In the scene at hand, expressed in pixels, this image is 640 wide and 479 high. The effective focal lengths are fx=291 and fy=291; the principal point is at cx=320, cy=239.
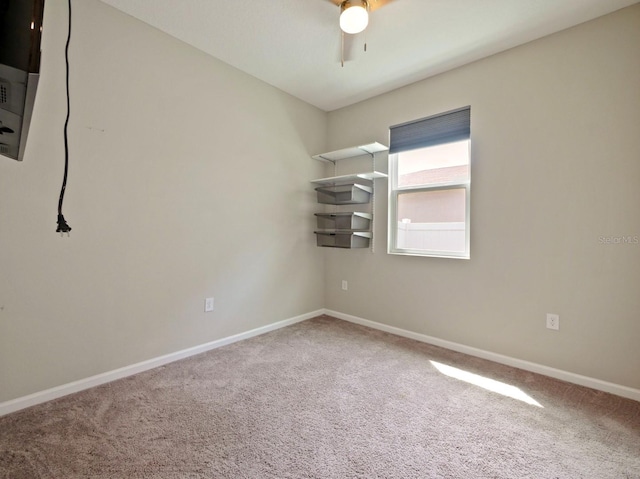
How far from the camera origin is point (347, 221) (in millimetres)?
3090

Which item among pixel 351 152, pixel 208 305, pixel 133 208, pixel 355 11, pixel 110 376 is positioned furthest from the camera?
pixel 351 152

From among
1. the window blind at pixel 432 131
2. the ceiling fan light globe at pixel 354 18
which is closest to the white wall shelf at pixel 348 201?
the window blind at pixel 432 131

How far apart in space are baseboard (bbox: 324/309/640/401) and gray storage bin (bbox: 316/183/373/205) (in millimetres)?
1337

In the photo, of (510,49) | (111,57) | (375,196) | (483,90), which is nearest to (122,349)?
(111,57)

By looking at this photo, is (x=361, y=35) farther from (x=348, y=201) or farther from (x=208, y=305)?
(x=208, y=305)

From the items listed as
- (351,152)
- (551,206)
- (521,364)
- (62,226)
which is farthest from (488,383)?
(62,226)

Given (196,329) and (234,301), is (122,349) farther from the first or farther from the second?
(234,301)

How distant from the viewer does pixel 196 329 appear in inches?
96.0

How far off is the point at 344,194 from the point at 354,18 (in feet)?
5.31

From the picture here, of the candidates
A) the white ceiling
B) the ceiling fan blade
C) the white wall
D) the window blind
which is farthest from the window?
the white wall

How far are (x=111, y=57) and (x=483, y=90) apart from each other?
2.82 m

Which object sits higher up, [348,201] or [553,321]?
[348,201]

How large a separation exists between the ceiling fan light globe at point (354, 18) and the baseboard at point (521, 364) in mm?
2580

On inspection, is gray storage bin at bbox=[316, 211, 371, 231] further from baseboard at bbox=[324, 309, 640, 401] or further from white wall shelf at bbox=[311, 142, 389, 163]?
baseboard at bbox=[324, 309, 640, 401]
